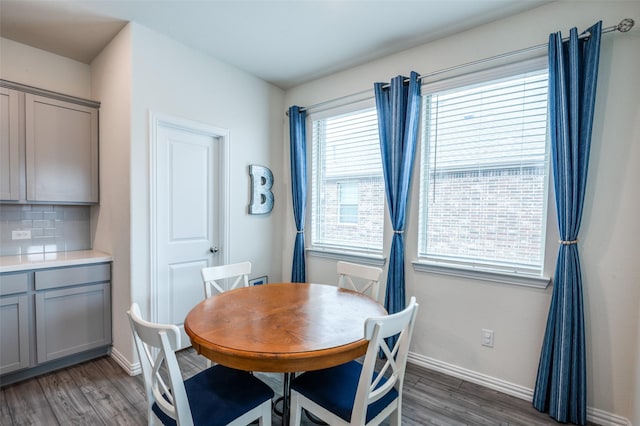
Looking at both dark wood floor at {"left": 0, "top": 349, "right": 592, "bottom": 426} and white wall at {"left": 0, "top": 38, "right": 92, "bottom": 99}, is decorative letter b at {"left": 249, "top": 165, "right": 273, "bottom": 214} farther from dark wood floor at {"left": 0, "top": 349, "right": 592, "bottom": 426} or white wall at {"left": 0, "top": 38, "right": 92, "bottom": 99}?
white wall at {"left": 0, "top": 38, "right": 92, "bottom": 99}

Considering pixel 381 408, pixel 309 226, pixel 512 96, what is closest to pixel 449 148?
pixel 512 96

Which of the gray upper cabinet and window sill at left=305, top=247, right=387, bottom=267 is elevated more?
the gray upper cabinet

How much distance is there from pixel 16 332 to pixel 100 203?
3.86ft

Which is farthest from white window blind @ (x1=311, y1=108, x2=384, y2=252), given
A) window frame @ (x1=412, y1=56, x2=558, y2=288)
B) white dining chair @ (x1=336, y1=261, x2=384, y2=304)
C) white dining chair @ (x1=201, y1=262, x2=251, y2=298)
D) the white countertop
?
the white countertop

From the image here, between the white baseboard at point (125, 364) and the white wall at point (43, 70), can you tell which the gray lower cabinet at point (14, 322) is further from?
the white wall at point (43, 70)

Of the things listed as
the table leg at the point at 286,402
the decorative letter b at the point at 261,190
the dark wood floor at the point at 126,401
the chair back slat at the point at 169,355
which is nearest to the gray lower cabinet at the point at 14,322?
the dark wood floor at the point at 126,401

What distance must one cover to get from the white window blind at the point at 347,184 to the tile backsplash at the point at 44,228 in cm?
239

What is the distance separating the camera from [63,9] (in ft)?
7.20

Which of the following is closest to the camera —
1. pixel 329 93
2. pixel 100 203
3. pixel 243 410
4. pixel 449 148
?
pixel 243 410

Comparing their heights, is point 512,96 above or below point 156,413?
above

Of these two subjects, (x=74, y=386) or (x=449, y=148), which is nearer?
(x=74, y=386)

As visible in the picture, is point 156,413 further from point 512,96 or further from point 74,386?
point 512,96

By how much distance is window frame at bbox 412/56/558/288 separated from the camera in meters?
2.07

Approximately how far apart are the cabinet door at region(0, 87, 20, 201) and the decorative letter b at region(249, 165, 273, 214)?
6.33ft
